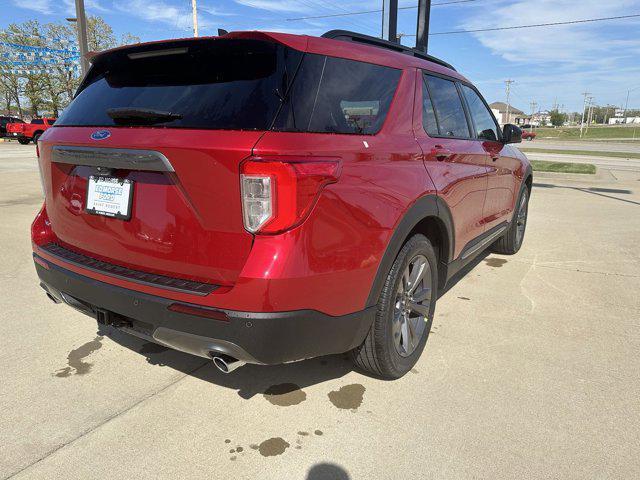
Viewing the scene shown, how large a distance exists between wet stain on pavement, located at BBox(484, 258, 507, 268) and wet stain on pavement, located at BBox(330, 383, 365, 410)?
118 inches

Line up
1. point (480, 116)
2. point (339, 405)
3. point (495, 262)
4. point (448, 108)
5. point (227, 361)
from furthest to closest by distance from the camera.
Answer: point (495, 262) < point (480, 116) < point (448, 108) < point (339, 405) < point (227, 361)

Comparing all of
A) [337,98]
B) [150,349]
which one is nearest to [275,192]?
[337,98]

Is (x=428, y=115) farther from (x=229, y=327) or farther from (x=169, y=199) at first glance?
(x=229, y=327)

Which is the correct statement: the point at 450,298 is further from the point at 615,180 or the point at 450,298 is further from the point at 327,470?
the point at 615,180

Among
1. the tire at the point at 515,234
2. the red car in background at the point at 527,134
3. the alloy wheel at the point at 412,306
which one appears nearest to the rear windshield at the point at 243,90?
the alloy wheel at the point at 412,306

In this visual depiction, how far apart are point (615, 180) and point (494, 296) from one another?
11.1 metres

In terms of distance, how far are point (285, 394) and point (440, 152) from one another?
1.71 metres

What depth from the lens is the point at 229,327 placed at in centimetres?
188

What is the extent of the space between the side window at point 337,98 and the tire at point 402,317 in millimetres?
751

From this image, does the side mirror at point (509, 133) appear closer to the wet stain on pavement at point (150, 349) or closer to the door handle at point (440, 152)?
the door handle at point (440, 152)

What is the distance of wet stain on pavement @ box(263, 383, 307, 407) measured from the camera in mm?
2531

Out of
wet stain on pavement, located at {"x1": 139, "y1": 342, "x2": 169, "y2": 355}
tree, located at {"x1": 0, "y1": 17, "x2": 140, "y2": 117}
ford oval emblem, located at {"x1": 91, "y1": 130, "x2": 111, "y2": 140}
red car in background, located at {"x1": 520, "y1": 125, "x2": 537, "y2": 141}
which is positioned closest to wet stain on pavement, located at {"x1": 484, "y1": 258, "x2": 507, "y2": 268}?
red car in background, located at {"x1": 520, "y1": 125, "x2": 537, "y2": 141}

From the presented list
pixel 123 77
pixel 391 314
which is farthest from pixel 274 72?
pixel 391 314

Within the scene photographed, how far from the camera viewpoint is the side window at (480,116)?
385 cm
